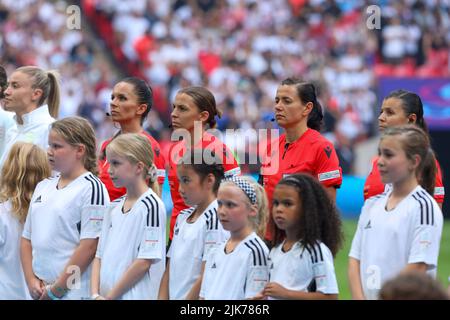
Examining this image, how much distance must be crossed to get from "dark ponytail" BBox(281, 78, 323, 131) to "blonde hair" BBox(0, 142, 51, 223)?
177 cm

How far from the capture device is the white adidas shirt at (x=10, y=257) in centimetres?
638

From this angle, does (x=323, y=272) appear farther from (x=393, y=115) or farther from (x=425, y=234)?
(x=393, y=115)

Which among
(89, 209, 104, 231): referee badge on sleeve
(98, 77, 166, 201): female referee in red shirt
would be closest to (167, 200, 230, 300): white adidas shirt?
(89, 209, 104, 231): referee badge on sleeve

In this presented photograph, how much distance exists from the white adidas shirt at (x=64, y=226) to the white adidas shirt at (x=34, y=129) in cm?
99

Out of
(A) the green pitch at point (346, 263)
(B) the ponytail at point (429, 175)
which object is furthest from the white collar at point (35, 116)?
(A) the green pitch at point (346, 263)

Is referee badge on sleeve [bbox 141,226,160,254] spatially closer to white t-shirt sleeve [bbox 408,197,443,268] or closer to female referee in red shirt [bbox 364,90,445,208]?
white t-shirt sleeve [bbox 408,197,443,268]

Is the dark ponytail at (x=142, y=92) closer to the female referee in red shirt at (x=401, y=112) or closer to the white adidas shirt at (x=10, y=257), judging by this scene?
the white adidas shirt at (x=10, y=257)

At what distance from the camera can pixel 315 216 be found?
18.2ft

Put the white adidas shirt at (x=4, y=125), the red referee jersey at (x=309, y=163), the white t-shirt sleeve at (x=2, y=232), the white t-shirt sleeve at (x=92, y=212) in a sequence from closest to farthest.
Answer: the white t-shirt sleeve at (x=92, y=212) → the white t-shirt sleeve at (x=2, y=232) → the red referee jersey at (x=309, y=163) → the white adidas shirt at (x=4, y=125)

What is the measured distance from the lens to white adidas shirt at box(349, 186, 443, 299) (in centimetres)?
542

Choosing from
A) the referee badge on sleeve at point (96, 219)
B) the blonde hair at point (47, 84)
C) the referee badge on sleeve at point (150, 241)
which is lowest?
the referee badge on sleeve at point (150, 241)

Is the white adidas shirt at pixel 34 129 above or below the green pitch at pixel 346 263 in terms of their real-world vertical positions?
above

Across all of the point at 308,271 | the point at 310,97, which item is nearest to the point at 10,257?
the point at 308,271

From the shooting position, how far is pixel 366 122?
62.5 ft
